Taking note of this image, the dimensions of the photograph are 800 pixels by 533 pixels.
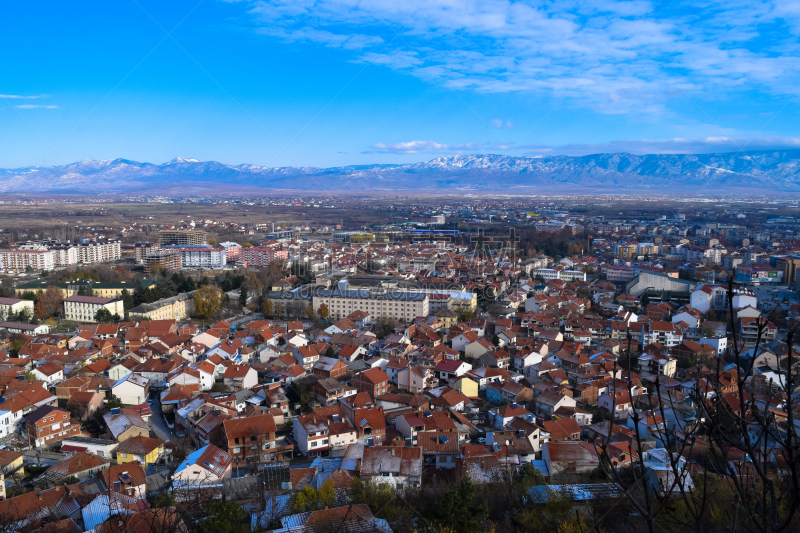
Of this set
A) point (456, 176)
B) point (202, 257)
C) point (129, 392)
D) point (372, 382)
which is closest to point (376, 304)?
point (372, 382)

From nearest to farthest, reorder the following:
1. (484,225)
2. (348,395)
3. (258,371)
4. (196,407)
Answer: (196,407), (348,395), (258,371), (484,225)

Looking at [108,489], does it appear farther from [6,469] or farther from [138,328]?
[138,328]

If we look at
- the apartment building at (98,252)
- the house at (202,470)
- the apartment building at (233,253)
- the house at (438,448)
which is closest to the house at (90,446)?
the house at (202,470)

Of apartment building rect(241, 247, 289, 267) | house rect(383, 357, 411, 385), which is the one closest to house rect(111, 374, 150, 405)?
house rect(383, 357, 411, 385)

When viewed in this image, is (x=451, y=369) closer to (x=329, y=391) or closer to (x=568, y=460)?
(x=329, y=391)

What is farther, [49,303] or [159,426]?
[49,303]

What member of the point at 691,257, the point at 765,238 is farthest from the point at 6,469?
the point at 765,238

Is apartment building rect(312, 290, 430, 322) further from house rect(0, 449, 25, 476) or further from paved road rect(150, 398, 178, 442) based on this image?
house rect(0, 449, 25, 476)
